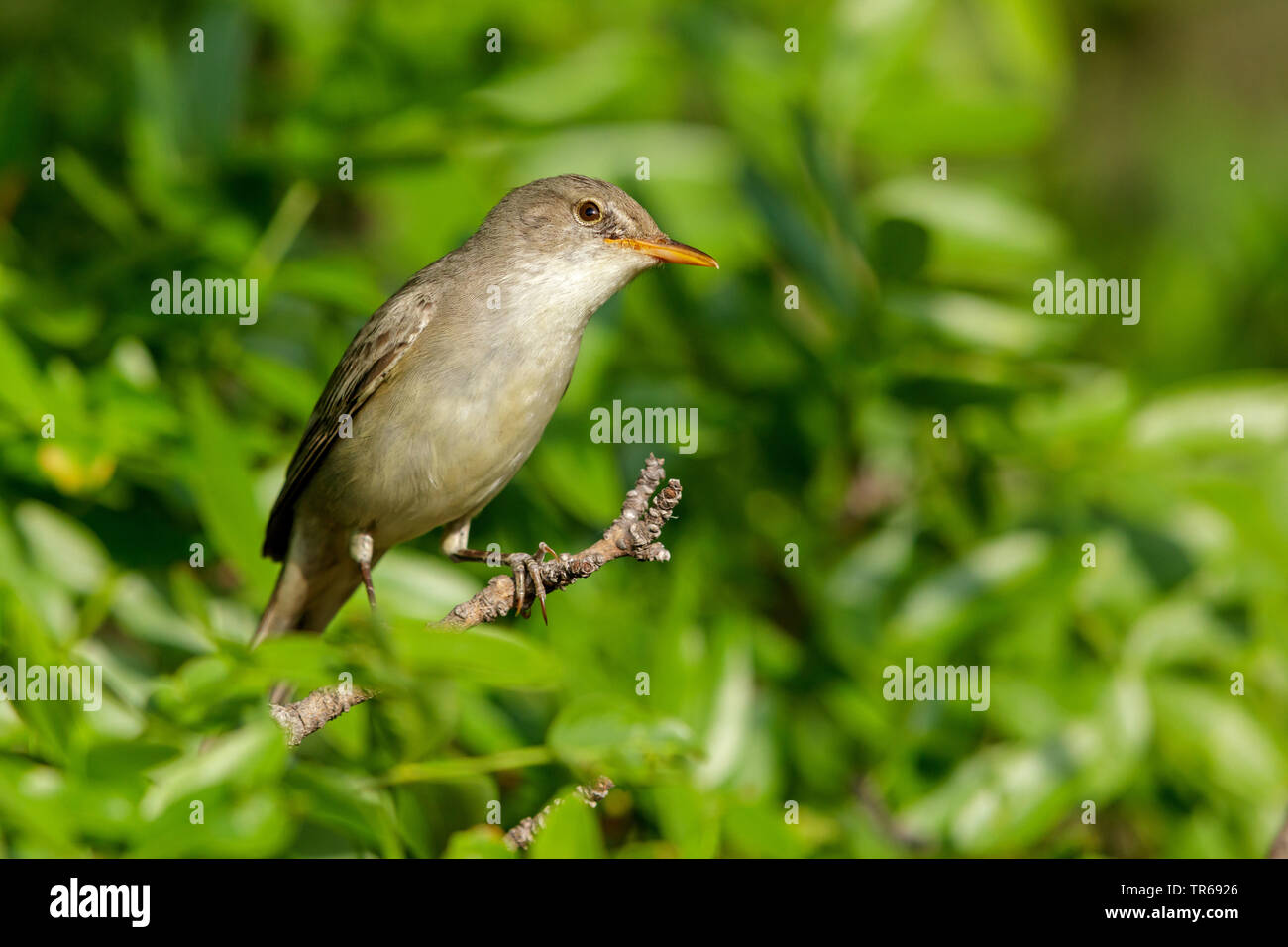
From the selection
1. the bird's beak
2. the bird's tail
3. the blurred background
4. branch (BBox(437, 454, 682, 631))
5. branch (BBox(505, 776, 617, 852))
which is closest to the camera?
branch (BBox(437, 454, 682, 631))

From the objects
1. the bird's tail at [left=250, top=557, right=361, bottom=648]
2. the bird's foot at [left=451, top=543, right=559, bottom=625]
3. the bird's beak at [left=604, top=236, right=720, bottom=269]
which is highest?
the bird's beak at [left=604, top=236, right=720, bottom=269]

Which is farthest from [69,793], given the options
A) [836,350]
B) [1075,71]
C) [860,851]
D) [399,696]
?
[1075,71]

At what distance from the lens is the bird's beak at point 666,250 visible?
342 cm

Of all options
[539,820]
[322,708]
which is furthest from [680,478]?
[322,708]

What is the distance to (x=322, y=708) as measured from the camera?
2629 millimetres

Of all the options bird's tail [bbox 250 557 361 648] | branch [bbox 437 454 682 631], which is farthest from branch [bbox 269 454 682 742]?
bird's tail [bbox 250 557 361 648]

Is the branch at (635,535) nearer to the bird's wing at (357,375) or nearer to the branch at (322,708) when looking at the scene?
the branch at (322,708)

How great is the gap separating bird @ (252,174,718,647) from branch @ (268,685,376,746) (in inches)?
20.5

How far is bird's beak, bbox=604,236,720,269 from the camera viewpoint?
3.42 m

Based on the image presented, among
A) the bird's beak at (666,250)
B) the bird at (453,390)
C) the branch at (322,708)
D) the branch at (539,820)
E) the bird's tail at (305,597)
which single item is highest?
the bird's beak at (666,250)

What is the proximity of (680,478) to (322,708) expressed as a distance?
1.88 metres

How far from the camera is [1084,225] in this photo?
319 inches

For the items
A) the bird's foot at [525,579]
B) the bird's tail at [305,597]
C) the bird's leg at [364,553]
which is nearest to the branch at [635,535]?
the bird's foot at [525,579]

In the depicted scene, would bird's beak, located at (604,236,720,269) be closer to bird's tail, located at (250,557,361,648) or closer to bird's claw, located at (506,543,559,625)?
bird's claw, located at (506,543,559,625)
